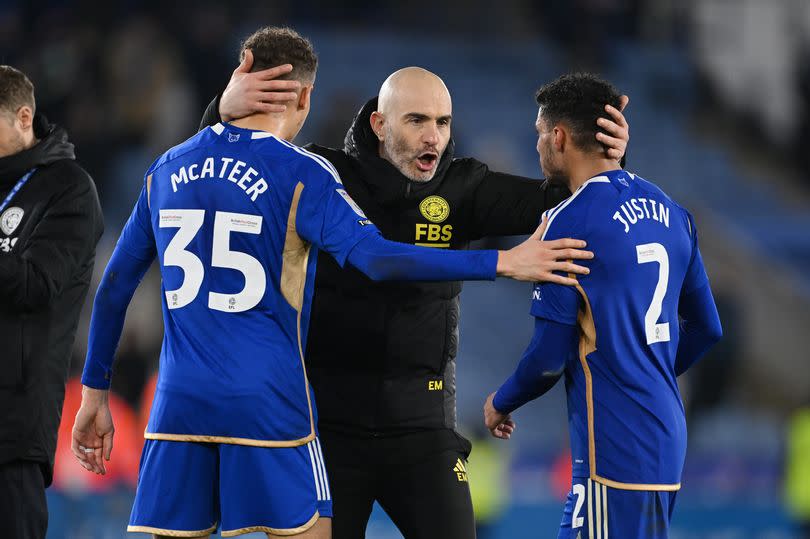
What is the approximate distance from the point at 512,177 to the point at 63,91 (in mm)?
8369

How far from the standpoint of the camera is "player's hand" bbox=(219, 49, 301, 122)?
12.0 feet

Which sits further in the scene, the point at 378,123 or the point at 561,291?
the point at 378,123

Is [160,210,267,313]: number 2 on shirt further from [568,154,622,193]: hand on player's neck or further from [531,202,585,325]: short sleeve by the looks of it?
[568,154,622,193]: hand on player's neck

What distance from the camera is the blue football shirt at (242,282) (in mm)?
3463

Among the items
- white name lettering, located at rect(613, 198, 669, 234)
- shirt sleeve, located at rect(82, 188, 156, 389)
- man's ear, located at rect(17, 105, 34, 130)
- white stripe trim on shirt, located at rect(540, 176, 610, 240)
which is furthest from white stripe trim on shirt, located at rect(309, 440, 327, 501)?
man's ear, located at rect(17, 105, 34, 130)

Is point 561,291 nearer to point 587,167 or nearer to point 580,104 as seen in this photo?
point 587,167

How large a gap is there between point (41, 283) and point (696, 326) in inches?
87.7

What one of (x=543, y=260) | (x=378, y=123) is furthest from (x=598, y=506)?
(x=378, y=123)

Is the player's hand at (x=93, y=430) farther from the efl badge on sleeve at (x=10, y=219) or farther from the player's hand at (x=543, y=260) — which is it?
the player's hand at (x=543, y=260)

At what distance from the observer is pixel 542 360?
144 inches

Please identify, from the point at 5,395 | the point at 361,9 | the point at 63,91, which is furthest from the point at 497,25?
the point at 5,395

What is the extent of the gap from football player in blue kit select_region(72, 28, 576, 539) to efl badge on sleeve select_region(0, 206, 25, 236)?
740mm

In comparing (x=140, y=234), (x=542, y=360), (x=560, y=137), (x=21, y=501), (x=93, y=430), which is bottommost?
(x=21, y=501)

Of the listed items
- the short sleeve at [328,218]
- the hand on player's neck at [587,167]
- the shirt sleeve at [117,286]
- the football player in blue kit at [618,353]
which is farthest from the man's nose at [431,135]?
the shirt sleeve at [117,286]
